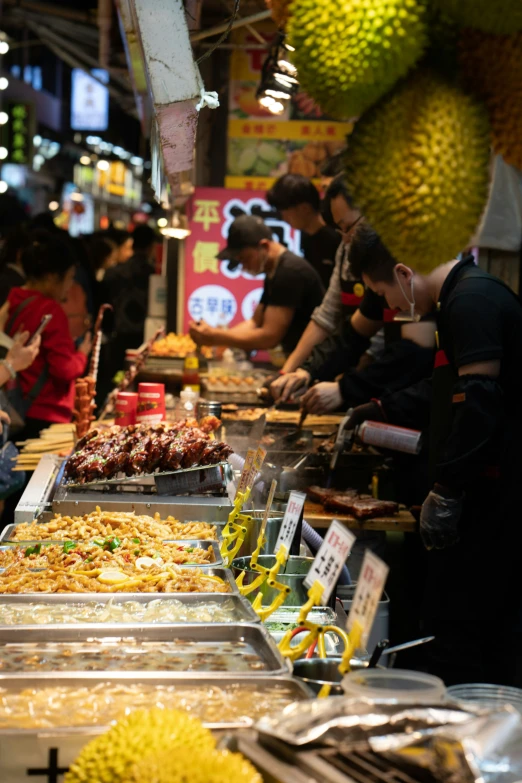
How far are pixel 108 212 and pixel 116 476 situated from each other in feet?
154

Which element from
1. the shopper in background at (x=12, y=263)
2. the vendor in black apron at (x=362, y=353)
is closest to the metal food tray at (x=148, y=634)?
the vendor in black apron at (x=362, y=353)

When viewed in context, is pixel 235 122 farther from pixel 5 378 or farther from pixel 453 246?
pixel 453 246

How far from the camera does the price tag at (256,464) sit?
341 centimetres

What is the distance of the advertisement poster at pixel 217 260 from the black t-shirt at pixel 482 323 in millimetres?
6539

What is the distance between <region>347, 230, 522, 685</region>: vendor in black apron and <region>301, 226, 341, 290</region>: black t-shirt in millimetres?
3943

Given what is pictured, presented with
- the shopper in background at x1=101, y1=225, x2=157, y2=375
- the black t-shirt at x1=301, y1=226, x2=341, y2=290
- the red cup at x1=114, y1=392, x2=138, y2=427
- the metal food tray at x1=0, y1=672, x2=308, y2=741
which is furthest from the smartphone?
the shopper in background at x1=101, y1=225, x2=157, y2=375

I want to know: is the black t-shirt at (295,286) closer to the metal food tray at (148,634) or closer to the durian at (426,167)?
the metal food tray at (148,634)

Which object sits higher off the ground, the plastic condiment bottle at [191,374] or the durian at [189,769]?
the durian at [189,769]

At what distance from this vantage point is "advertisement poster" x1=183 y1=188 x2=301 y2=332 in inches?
411

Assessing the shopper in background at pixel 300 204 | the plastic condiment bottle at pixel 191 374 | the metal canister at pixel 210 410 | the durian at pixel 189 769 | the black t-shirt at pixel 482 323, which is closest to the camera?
the durian at pixel 189 769

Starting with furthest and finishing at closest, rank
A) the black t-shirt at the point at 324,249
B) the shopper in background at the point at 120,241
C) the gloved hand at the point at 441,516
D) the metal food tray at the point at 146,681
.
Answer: the shopper in background at the point at 120,241 → the black t-shirt at the point at 324,249 → the gloved hand at the point at 441,516 → the metal food tray at the point at 146,681

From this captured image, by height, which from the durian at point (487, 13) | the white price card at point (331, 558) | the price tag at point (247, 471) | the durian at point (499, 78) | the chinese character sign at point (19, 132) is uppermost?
the chinese character sign at point (19, 132)

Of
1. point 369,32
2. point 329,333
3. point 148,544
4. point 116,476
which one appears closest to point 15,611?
point 148,544

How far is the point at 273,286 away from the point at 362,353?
170 cm
